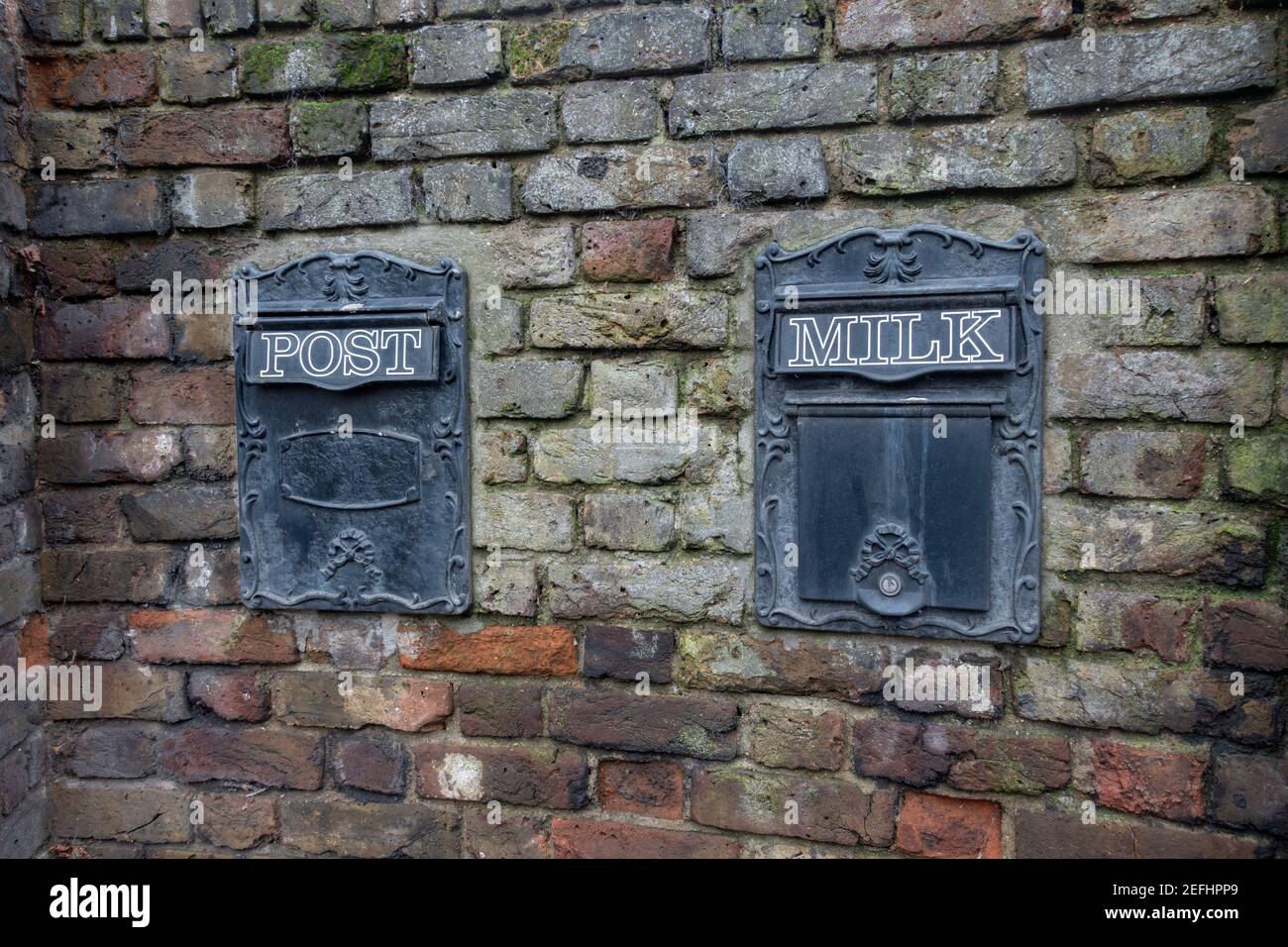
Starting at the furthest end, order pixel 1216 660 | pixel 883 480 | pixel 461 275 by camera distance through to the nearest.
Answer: pixel 461 275 < pixel 883 480 < pixel 1216 660

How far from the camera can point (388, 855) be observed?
92.4 inches

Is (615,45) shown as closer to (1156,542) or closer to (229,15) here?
(229,15)

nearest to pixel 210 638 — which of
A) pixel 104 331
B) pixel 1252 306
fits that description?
pixel 104 331

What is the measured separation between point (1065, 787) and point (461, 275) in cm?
189

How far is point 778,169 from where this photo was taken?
2084 mm

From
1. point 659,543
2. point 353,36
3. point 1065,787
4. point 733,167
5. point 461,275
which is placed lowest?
point 1065,787

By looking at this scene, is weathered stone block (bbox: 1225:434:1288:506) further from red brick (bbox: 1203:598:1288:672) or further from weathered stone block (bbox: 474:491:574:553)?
weathered stone block (bbox: 474:491:574:553)

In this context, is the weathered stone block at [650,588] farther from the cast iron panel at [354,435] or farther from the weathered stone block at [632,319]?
the weathered stone block at [632,319]

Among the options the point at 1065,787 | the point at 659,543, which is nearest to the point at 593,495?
the point at 659,543

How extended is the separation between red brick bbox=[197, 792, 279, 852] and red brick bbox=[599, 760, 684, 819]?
921 millimetres

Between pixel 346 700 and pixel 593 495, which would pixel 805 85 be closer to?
pixel 593 495

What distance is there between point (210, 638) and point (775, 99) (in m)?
2.01

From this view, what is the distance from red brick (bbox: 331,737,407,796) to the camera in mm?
2336

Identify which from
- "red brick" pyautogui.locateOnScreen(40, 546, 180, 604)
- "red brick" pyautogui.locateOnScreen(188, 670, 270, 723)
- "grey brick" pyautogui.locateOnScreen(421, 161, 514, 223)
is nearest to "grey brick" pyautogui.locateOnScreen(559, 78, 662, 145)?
"grey brick" pyautogui.locateOnScreen(421, 161, 514, 223)
